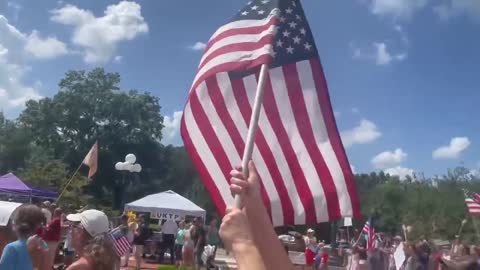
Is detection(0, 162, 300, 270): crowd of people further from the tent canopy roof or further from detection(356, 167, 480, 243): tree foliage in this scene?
detection(356, 167, 480, 243): tree foliage

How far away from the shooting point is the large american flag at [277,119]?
183 inches

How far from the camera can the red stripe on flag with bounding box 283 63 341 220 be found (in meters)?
4.66

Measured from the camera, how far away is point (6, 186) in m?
25.0

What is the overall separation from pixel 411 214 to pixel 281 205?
6572 cm

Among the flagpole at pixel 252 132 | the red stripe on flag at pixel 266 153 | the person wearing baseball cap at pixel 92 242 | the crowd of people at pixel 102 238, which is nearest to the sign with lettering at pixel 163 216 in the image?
the crowd of people at pixel 102 238

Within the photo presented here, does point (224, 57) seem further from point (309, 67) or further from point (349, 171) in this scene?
point (349, 171)

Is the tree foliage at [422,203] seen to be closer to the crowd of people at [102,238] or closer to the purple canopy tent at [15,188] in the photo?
the purple canopy tent at [15,188]

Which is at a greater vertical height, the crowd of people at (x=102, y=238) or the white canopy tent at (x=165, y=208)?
the white canopy tent at (x=165, y=208)

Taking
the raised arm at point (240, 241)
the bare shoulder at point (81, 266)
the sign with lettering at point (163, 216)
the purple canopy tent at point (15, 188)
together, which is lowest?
the bare shoulder at point (81, 266)

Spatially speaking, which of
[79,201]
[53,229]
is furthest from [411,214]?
[53,229]

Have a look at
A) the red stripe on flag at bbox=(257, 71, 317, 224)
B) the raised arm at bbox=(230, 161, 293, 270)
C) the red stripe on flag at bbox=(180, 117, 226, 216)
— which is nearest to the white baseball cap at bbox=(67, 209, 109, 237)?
the red stripe on flag at bbox=(180, 117, 226, 216)

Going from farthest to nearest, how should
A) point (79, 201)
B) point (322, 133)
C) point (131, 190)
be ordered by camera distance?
point (131, 190) → point (79, 201) → point (322, 133)

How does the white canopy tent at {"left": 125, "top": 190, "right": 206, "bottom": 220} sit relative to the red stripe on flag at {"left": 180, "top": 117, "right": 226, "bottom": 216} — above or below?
above

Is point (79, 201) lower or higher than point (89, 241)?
higher
